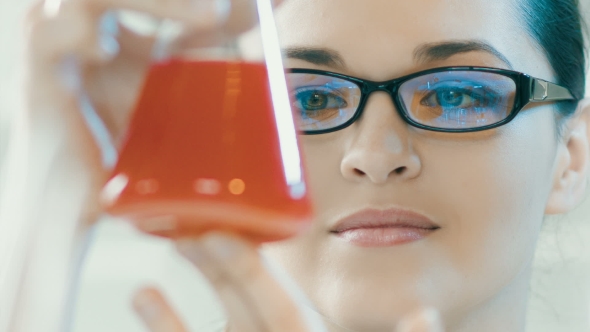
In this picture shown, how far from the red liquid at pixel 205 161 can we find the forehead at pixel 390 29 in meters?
0.49

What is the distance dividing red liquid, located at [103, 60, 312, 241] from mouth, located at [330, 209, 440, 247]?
1.54ft

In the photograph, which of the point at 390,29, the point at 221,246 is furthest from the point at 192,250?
the point at 390,29

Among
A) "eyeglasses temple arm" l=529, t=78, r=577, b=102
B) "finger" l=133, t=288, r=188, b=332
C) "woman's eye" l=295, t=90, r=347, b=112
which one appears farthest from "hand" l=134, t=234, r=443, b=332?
"eyeglasses temple arm" l=529, t=78, r=577, b=102

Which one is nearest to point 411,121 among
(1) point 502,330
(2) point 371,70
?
(2) point 371,70

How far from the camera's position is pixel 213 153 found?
0.44 metres

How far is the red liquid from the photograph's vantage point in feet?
1.41

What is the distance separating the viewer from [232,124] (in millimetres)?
447

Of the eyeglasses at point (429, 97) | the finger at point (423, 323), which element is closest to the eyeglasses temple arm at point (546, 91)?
the eyeglasses at point (429, 97)

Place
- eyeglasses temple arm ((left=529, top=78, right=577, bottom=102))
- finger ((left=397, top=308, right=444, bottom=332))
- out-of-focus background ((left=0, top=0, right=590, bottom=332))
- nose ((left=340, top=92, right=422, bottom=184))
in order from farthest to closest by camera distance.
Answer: out-of-focus background ((left=0, top=0, right=590, bottom=332))
eyeglasses temple arm ((left=529, top=78, right=577, bottom=102))
nose ((left=340, top=92, right=422, bottom=184))
finger ((left=397, top=308, right=444, bottom=332))

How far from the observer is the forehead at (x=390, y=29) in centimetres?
94

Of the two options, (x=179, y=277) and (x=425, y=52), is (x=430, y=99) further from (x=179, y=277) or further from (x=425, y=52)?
(x=179, y=277)

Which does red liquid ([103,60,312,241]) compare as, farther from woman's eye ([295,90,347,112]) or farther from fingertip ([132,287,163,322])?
Answer: woman's eye ([295,90,347,112])

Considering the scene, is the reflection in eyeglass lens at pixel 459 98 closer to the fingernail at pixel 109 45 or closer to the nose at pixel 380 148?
the nose at pixel 380 148

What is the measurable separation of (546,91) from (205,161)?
0.71m
